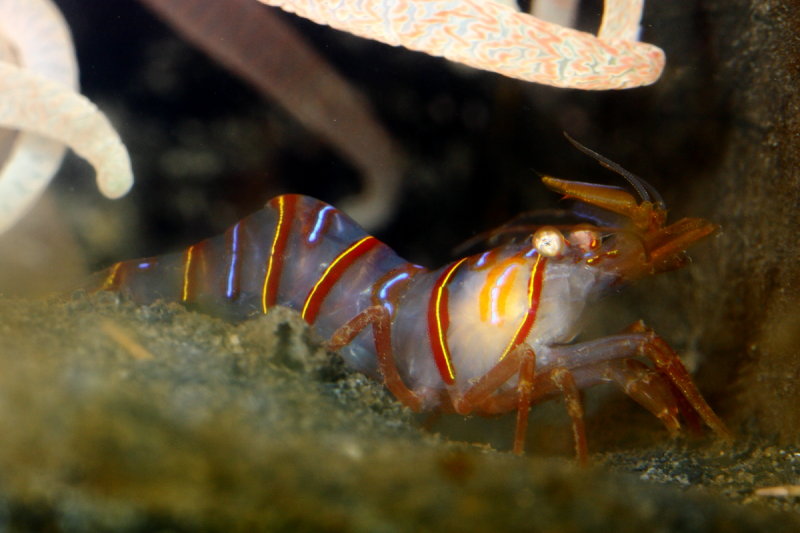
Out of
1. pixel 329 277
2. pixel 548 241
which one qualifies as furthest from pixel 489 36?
pixel 329 277

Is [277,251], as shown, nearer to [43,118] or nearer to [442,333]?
[442,333]

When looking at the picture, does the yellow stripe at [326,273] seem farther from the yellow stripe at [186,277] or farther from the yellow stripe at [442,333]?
the yellow stripe at [186,277]

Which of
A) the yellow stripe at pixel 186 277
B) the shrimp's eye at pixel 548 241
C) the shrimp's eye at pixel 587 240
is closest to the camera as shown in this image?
the shrimp's eye at pixel 548 241

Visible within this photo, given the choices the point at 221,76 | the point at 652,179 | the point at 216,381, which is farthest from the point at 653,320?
the point at 216,381

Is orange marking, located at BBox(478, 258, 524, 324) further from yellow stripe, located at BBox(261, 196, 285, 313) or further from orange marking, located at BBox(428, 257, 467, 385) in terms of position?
yellow stripe, located at BBox(261, 196, 285, 313)

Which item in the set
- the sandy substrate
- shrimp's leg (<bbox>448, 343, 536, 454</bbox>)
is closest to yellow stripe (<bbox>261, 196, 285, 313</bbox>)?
shrimp's leg (<bbox>448, 343, 536, 454</bbox>)

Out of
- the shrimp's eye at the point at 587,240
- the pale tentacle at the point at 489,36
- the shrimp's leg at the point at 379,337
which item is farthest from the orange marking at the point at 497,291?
the pale tentacle at the point at 489,36

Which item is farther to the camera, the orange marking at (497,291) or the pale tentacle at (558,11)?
the orange marking at (497,291)
